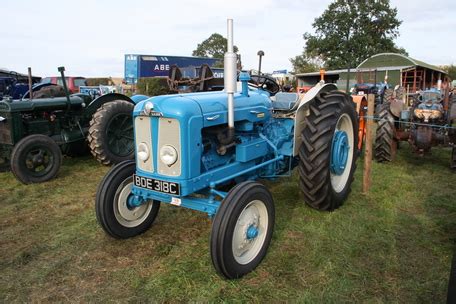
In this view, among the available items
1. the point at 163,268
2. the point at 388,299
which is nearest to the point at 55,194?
the point at 163,268

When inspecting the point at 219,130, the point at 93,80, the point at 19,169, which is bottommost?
the point at 19,169

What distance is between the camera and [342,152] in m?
3.94

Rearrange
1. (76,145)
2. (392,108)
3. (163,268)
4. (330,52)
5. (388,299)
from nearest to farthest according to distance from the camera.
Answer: (388,299) → (163,268) → (392,108) → (76,145) → (330,52)

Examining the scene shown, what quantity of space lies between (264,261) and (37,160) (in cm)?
377

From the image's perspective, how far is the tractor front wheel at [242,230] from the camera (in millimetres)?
2434

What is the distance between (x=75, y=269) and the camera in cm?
282

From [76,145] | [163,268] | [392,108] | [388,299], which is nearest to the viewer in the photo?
[388,299]

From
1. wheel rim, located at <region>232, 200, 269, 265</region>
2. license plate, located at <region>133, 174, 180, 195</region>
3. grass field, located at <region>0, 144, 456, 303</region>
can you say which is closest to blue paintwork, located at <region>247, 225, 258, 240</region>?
wheel rim, located at <region>232, 200, 269, 265</region>

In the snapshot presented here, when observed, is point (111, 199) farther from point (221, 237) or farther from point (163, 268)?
point (221, 237)

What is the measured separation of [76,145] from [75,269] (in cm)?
408

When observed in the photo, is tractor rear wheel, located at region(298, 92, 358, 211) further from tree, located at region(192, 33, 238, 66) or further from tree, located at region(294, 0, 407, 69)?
tree, located at region(192, 33, 238, 66)

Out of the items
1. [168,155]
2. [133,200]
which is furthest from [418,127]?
[133,200]

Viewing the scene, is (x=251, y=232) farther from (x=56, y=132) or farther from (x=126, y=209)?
(x=56, y=132)

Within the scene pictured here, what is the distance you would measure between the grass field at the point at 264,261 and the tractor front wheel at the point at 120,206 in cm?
13
